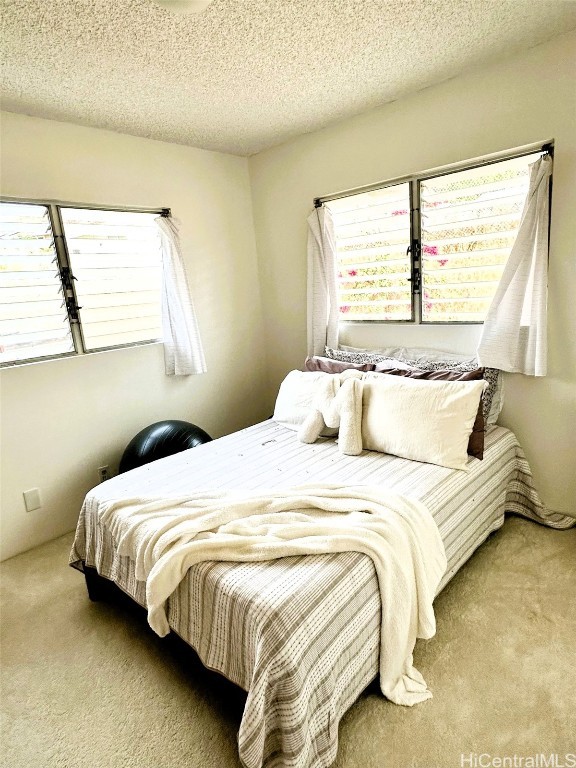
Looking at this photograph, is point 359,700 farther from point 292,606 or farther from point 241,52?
point 241,52

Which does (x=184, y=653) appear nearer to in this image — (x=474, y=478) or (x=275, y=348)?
(x=474, y=478)

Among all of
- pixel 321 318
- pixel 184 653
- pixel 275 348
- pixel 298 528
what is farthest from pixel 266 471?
pixel 275 348

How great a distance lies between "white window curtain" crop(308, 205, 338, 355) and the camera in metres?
2.94

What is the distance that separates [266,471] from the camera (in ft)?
6.79

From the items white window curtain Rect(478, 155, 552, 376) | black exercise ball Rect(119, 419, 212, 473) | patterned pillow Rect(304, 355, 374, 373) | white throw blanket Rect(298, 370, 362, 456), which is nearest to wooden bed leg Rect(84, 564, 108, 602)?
black exercise ball Rect(119, 419, 212, 473)

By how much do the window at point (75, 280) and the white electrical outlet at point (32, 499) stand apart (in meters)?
0.77

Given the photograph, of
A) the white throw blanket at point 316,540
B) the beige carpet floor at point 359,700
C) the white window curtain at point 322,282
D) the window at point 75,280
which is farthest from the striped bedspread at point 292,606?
the white window curtain at point 322,282

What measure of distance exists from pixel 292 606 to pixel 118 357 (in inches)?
83.6

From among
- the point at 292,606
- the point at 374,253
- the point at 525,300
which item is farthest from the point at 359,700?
the point at 374,253

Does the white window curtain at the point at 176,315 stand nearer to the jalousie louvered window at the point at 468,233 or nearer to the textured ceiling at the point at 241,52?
the textured ceiling at the point at 241,52

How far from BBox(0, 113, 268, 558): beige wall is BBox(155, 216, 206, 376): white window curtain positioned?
0.11m

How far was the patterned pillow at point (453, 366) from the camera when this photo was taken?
227 centimetres

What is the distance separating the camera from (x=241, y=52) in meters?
1.88

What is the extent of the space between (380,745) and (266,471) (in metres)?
→ 1.10
